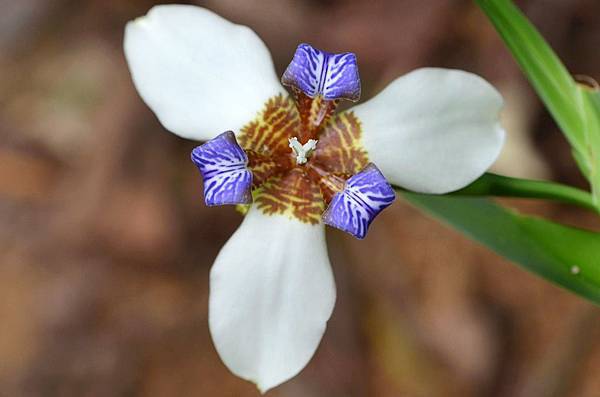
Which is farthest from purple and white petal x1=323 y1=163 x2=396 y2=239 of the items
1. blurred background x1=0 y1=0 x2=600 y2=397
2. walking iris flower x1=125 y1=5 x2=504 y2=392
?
blurred background x1=0 y1=0 x2=600 y2=397

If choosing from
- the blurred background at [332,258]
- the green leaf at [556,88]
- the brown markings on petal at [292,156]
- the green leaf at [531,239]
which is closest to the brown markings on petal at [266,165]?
the brown markings on petal at [292,156]

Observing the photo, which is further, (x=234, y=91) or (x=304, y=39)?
(x=304, y=39)

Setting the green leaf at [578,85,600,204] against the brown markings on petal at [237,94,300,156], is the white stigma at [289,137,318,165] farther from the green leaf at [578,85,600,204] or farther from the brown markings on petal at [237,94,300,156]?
the green leaf at [578,85,600,204]

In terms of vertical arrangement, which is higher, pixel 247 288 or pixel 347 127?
pixel 347 127

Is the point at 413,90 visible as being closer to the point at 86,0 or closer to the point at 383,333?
the point at 383,333

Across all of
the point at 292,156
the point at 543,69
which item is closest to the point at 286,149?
the point at 292,156

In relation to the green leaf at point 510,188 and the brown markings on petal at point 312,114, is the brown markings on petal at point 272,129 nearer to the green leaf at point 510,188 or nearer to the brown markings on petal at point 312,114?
the brown markings on petal at point 312,114

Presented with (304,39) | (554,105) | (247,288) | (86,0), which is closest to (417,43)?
(304,39)
